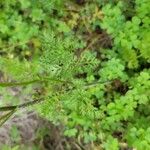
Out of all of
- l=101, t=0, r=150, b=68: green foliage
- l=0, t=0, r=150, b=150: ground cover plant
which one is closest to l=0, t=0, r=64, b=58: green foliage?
l=0, t=0, r=150, b=150: ground cover plant

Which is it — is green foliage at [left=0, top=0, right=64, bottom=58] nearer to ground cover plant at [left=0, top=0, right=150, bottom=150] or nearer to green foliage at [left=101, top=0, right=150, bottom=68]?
ground cover plant at [left=0, top=0, right=150, bottom=150]

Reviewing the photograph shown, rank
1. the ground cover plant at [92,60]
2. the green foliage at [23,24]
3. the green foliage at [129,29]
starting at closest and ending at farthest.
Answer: the ground cover plant at [92,60] < the green foliage at [129,29] < the green foliage at [23,24]

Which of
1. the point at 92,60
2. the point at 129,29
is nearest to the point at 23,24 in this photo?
the point at 129,29

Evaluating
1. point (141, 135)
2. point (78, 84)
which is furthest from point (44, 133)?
point (78, 84)

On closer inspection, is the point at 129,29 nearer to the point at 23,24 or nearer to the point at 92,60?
the point at 92,60

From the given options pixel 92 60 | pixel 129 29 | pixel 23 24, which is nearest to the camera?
pixel 92 60

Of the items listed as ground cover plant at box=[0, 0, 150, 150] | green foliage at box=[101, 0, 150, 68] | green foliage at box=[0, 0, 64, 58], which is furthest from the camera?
green foliage at box=[0, 0, 64, 58]

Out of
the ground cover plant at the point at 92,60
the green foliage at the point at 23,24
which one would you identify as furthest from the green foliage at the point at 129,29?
the green foliage at the point at 23,24

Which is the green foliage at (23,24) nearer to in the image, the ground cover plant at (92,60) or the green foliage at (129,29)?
the ground cover plant at (92,60)

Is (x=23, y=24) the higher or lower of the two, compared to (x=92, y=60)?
higher

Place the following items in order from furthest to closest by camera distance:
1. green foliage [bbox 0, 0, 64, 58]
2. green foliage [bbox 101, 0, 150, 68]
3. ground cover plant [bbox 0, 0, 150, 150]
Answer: green foliage [bbox 0, 0, 64, 58], green foliage [bbox 101, 0, 150, 68], ground cover plant [bbox 0, 0, 150, 150]
